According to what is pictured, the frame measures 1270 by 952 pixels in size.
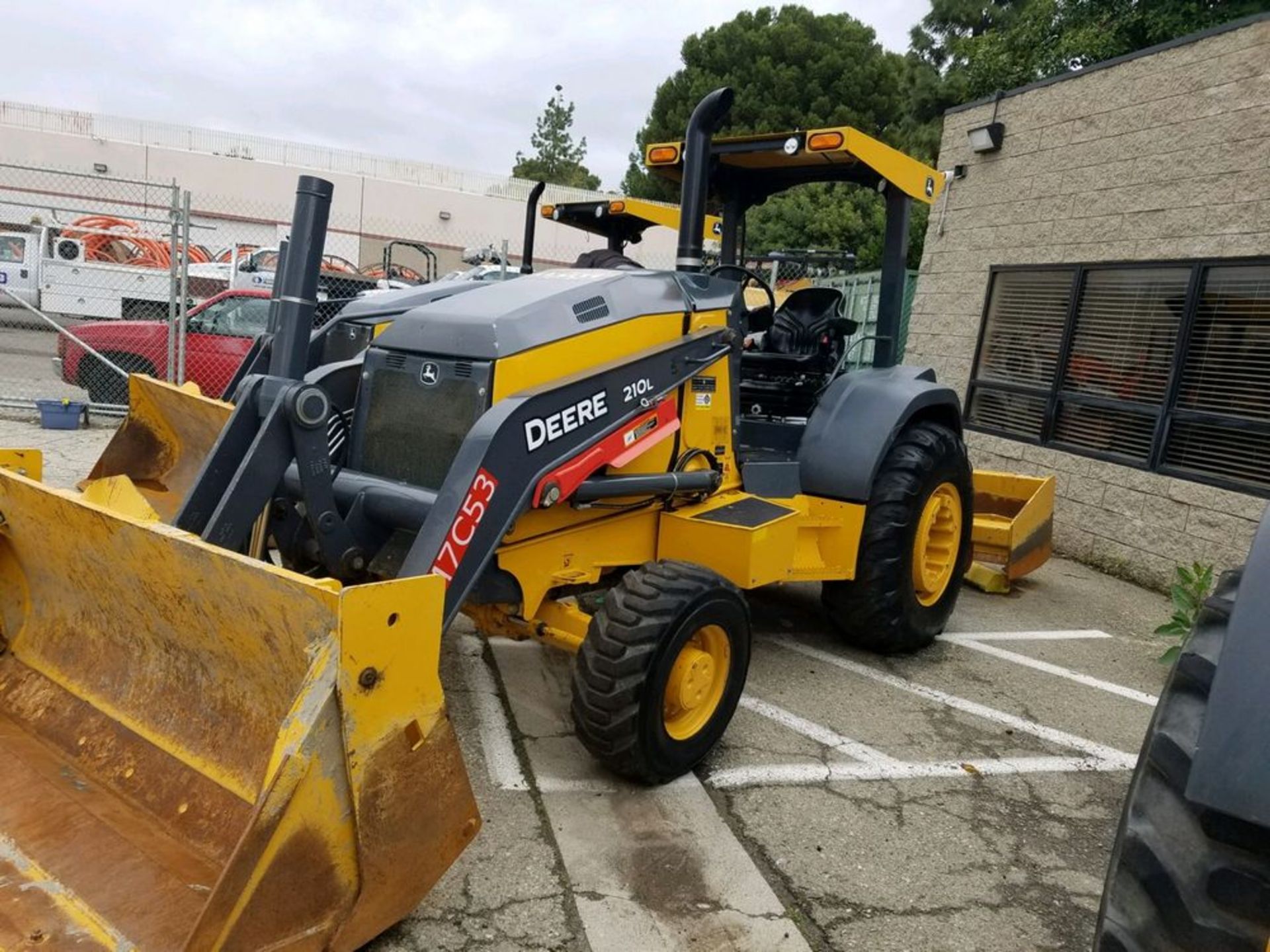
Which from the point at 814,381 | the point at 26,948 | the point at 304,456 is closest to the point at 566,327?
the point at 304,456

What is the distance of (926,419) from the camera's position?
516cm

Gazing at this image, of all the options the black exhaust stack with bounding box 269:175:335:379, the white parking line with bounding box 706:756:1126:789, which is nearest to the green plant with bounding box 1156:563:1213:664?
the white parking line with bounding box 706:756:1126:789

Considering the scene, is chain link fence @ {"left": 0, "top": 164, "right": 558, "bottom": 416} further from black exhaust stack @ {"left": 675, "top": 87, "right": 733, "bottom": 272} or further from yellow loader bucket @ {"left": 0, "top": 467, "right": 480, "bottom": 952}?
yellow loader bucket @ {"left": 0, "top": 467, "right": 480, "bottom": 952}

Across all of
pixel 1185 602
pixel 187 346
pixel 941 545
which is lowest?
pixel 1185 602

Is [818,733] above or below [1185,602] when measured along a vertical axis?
below

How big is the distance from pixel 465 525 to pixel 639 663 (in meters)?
0.73

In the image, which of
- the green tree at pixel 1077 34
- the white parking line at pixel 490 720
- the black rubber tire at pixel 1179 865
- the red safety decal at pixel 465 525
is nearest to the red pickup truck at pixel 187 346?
the white parking line at pixel 490 720

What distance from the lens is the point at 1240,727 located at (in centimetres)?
164

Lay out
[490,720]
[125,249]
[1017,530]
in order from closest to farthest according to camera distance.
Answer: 1. [490,720]
2. [1017,530]
3. [125,249]

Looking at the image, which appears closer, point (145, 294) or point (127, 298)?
point (127, 298)

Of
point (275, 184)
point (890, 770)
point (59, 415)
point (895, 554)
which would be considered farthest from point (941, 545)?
point (275, 184)

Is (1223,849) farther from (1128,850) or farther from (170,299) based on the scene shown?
(170,299)

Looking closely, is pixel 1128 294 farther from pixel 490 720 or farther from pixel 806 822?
pixel 490 720

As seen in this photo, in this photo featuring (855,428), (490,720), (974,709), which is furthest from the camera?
(855,428)
